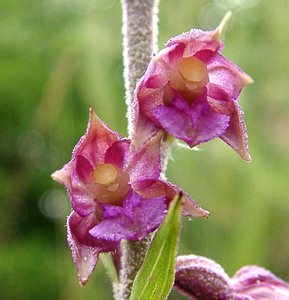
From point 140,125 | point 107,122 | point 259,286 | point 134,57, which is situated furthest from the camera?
point 107,122

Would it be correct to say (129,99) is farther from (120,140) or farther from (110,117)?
(110,117)

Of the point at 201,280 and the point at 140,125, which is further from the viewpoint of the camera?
the point at 201,280

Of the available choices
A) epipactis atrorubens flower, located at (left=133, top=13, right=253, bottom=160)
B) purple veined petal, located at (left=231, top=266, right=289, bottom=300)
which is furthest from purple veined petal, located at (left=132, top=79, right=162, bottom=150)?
purple veined petal, located at (left=231, top=266, right=289, bottom=300)

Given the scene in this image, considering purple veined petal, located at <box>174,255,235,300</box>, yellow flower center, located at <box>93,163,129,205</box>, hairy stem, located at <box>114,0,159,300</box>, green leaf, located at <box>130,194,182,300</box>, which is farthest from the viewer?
purple veined petal, located at <box>174,255,235,300</box>

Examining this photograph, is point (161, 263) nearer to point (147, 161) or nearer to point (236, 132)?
point (147, 161)

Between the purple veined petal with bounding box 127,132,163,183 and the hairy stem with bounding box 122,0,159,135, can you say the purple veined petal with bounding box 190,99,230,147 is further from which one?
the hairy stem with bounding box 122,0,159,135

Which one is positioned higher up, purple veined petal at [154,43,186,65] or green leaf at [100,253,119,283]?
purple veined petal at [154,43,186,65]

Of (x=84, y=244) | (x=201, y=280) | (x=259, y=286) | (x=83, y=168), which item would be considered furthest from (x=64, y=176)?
(x=259, y=286)
